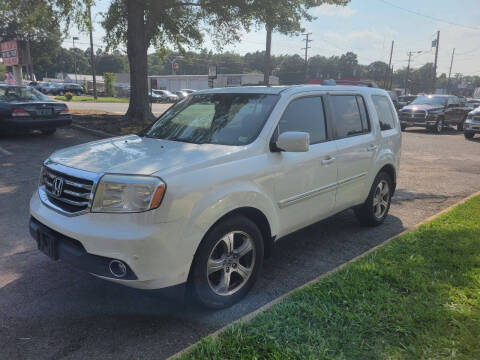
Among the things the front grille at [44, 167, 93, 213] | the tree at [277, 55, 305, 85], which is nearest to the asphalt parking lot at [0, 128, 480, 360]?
the front grille at [44, 167, 93, 213]

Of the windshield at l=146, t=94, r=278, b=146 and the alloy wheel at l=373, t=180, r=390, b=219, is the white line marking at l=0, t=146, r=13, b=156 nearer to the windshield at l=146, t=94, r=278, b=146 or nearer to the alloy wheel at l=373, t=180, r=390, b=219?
the windshield at l=146, t=94, r=278, b=146

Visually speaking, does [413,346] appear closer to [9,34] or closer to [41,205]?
[41,205]

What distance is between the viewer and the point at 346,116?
4621 millimetres

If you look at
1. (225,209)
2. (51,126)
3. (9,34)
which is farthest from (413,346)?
(9,34)

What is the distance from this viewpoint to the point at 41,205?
330cm

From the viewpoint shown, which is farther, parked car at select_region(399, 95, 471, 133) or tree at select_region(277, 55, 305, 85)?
tree at select_region(277, 55, 305, 85)

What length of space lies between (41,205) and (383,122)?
421 cm

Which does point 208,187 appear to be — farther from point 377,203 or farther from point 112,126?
point 112,126

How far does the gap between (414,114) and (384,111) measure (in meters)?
15.9

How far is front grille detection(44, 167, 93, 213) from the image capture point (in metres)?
2.89

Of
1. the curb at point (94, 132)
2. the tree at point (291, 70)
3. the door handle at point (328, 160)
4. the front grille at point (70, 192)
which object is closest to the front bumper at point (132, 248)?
the front grille at point (70, 192)

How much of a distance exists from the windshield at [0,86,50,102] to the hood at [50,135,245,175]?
824 cm

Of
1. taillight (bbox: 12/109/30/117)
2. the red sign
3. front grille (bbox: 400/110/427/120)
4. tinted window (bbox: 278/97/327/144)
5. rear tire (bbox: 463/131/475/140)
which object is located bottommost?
rear tire (bbox: 463/131/475/140)

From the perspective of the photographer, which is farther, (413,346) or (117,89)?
(117,89)
